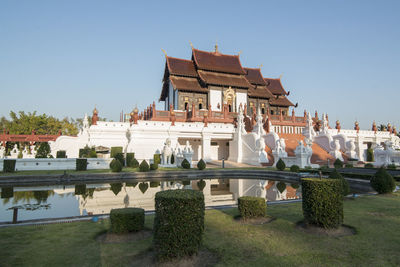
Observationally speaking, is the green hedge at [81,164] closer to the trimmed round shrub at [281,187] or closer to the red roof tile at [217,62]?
the trimmed round shrub at [281,187]

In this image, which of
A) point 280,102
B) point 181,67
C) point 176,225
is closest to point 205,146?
point 181,67

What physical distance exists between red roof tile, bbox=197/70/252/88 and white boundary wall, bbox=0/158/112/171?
20976mm

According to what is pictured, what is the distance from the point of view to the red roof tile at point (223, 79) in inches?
1436

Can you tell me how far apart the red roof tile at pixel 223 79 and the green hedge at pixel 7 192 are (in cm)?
2744

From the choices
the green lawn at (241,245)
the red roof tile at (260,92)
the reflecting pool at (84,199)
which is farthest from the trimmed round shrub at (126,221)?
the red roof tile at (260,92)

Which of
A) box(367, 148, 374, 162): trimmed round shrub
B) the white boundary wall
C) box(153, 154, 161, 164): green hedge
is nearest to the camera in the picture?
the white boundary wall

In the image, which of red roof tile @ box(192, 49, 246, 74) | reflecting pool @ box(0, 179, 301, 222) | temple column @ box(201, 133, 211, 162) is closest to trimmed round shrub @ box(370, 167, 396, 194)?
reflecting pool @ box(0, 179, 301, 222)

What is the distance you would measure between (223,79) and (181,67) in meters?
6.66

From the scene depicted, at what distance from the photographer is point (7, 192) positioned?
11656 mm

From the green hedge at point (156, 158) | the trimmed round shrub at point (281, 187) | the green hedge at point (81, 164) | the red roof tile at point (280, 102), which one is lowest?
the trimmed round shrub at point (281, 187)

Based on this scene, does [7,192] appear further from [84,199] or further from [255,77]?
[255,77]

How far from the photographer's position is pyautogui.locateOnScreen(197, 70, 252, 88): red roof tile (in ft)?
120

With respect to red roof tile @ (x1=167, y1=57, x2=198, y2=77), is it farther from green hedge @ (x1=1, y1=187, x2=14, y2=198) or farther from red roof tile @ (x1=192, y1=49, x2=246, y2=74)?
green hedge @ (x1=1, y1=187, x2=14, y2=198)

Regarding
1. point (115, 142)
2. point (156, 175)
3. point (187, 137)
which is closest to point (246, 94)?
point (187, 137)
